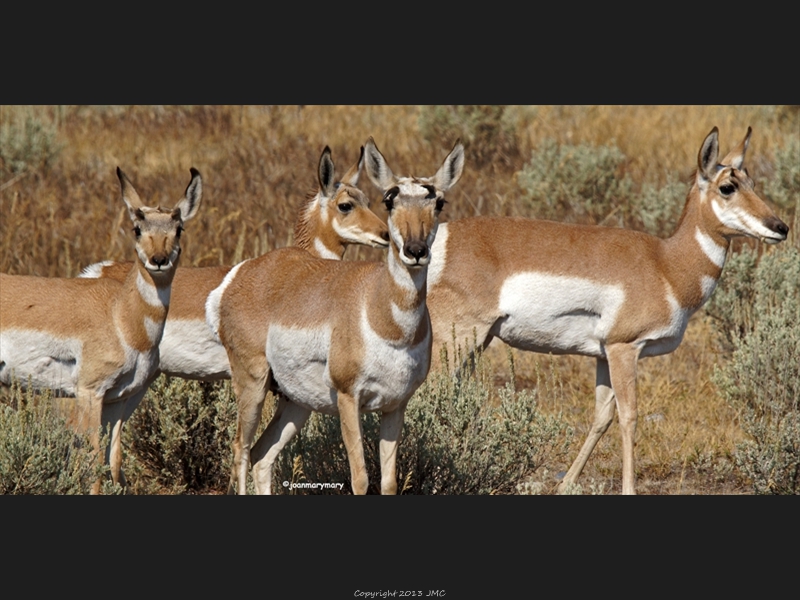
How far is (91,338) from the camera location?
750 centimetres

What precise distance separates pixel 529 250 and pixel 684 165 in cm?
799

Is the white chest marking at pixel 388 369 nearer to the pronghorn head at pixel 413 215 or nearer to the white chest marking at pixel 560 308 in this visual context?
the pronghorn head at pixel 413 215

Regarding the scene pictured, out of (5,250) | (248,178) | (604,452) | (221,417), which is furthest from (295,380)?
(248,178)

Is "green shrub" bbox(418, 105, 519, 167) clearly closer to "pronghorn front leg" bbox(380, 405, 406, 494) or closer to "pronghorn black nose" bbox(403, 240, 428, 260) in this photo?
"pronghorn front leg" bbox(380, 405, 406, 494)

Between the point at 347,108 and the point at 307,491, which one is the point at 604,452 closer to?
the point at 307,491

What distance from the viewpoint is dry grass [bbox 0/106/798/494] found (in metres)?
9.66

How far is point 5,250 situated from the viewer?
12.4m

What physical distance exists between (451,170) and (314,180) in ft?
26.4

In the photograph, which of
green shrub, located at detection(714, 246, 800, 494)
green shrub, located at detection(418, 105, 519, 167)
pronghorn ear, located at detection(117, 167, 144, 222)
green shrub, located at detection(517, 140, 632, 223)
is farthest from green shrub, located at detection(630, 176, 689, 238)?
pronghorn ear, located at detection(117, 167, 144, 222)

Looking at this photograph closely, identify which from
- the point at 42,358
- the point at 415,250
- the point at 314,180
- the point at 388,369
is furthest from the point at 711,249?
the point at 314,180

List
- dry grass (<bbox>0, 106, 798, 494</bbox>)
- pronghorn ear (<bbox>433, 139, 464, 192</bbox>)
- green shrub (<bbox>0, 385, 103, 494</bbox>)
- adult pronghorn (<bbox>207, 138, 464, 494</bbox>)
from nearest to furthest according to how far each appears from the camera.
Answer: adult pronghorn (<bbox>207, 138, 464, 494</bbox>)
pronghorn ear (<bbox>433, 139, 464, 192</bbox>)
green shrub (<bbox>0, 385, 103, 494</bbox>)
dry grass (<bbox>0, 106, 798, 494</bbox>)

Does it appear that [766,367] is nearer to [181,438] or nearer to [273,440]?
[273,440]

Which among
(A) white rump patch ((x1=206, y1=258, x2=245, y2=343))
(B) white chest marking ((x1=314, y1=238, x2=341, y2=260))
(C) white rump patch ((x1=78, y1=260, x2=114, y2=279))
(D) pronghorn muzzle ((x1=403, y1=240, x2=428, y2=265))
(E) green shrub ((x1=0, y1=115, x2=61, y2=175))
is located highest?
(E) green shrub ((x1=0, y1=115, x2=61, y2=175))

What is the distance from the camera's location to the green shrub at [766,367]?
8250 mm
